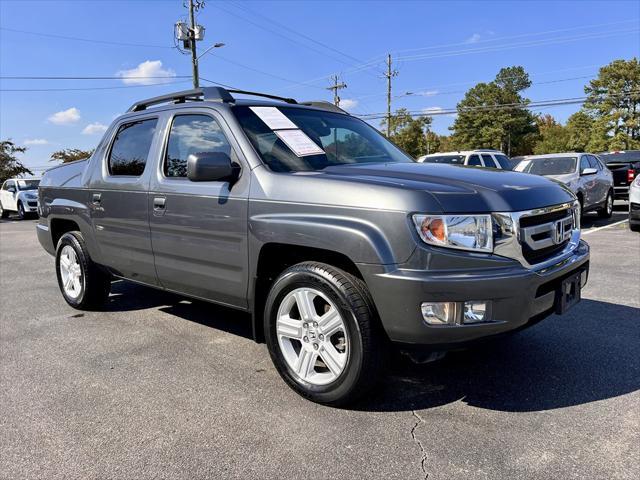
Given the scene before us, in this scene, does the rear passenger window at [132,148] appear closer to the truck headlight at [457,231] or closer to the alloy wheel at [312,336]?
the alloy wheel at [312,336]

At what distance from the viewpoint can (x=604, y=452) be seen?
8.09ft

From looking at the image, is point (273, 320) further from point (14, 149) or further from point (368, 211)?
point (14, 149)

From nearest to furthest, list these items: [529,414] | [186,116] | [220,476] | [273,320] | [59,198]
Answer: [220,476] → [529,414] → [273,320] → [186,116] → [59,198]

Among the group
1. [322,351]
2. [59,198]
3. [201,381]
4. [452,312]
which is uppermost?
[59,198]

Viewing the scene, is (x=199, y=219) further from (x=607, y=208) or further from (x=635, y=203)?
(x=607, y=208)

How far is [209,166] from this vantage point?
10.5 ft

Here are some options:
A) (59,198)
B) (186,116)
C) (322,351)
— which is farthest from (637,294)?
(59,198)

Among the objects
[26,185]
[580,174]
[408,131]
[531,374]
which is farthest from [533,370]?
[408,131]

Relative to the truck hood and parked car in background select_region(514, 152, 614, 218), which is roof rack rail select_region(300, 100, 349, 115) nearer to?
the truck hood

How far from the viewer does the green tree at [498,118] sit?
6862 centimetres

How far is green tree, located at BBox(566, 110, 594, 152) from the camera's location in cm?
5641

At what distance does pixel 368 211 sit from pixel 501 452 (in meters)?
1.35

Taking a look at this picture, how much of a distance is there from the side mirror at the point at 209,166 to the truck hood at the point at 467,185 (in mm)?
627

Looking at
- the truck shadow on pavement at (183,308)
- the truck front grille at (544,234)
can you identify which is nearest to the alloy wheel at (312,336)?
the truck front grille at (544,234)
